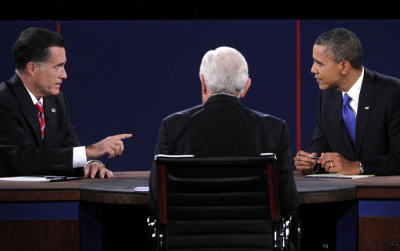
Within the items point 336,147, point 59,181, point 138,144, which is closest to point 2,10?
point 138,144

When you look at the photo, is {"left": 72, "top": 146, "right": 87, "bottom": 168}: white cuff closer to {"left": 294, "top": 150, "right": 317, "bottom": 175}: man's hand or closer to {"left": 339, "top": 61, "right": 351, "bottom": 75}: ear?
{"left": 294, "top": 150, "right": 317, "bottom": 175}: man's hand

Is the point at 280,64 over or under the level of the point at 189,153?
over

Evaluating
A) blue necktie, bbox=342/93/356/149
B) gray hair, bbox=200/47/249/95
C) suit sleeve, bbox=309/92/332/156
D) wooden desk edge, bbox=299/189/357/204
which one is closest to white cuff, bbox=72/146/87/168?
gray hair, bbox=200/47/249/95

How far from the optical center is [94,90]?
155 inches

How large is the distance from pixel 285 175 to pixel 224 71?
0.42 meters

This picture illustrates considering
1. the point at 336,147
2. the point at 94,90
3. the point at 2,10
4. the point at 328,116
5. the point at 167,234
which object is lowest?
the point at 167,234

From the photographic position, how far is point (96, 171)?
254 cm

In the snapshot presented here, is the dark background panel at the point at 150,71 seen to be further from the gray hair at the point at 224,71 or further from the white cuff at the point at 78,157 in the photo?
the gray hair at the point at 224,71

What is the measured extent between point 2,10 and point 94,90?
184 centimetres

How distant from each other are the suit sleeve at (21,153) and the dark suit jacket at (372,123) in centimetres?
150

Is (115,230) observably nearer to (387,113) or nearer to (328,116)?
(328,116)

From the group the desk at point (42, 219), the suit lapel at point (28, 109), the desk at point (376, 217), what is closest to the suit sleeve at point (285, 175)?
the desk at point (376, 217)

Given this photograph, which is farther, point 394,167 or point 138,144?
point 138,144

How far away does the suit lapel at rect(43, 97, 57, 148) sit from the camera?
9.30ft
